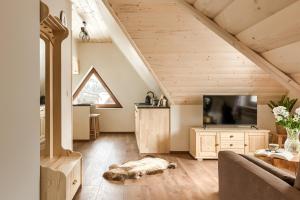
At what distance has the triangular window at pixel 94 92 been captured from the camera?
8.16 metres

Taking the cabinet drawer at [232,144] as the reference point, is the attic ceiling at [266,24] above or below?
above

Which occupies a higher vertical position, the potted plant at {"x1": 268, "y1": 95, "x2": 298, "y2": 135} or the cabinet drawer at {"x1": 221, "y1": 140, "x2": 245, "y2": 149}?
the potted plant at {"x1": 268, "y1": 95, "x2": 298, "y2": 135}

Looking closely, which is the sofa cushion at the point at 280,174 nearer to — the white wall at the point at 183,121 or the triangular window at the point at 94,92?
the white wall at the point at 183,121

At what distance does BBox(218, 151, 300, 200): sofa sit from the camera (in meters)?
1.51

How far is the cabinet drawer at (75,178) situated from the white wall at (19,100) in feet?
2.31

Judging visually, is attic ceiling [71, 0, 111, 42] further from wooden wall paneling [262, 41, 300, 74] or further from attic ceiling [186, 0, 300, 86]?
wooden wall paneling [262, 41, 300, 74]

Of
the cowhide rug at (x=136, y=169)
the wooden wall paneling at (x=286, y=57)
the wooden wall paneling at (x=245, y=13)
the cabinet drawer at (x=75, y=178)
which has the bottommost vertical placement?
the cowhide rug at (x=136, y=169)

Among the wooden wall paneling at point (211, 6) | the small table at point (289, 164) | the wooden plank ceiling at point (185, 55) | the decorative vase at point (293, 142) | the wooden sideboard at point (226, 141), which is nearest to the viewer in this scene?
the wooden wall paneling at point (211, 6)

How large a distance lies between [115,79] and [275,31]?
6400 mm

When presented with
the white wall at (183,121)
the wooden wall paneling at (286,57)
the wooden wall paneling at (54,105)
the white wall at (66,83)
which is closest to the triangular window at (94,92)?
the white wall at (183,121)

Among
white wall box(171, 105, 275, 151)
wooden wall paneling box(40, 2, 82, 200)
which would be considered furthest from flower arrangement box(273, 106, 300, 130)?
wooden wall paneling box(40, 2, 82, 200)

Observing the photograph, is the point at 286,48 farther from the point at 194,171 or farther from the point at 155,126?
the point at 155,126

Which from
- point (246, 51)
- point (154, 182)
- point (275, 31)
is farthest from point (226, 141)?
point (275, 31)

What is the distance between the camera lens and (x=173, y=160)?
5.00 meters
